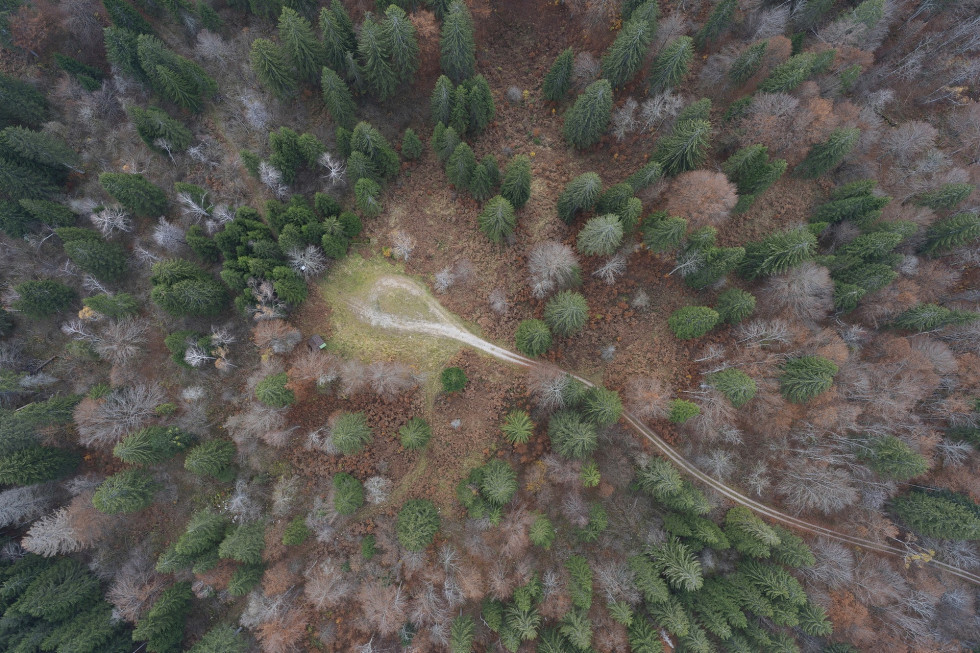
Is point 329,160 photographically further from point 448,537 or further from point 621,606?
point 621,606

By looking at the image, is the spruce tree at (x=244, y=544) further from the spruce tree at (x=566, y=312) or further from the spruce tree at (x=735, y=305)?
the spruce tree at (x=735, y=305)

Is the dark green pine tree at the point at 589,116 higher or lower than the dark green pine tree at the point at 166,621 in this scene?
higher

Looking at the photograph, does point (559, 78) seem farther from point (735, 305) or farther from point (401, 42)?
point (735, 305)

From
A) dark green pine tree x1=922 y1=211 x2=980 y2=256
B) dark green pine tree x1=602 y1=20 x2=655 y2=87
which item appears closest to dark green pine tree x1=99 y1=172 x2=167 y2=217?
dark green pine tree x1=602 y1=20 x2=655 y2=87

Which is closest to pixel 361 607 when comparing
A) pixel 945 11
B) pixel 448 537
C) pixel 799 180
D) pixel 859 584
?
pixel 448 537

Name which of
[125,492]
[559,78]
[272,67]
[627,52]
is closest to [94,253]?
[125,492]

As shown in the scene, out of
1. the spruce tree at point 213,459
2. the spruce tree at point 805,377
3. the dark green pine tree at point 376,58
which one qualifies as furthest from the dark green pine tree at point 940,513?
the dark green pine tree at point 376,58
